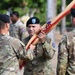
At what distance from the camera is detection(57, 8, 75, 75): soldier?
21.2 feet

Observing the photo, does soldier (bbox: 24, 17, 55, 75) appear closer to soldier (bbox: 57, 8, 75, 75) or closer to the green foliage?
soldier (bbox: 57, 8, 75, 75)

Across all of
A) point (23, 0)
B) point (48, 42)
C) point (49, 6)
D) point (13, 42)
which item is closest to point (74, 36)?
point (48, 42)

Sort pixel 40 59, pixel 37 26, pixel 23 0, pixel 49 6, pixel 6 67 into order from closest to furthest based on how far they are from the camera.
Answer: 1. pixel 6 67
2. pixel 40 59
3. pixel 37 26
4. pixel 49 6
5. pixel 23 0

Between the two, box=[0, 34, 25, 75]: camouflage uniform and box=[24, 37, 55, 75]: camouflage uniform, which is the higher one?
box=[0, 34, 25, 75]: camouflage uniform

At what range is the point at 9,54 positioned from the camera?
5.89 metres

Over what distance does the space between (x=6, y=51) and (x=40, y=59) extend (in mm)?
Result: 1286

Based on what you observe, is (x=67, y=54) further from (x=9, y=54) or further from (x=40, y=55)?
(x=9, y=54)

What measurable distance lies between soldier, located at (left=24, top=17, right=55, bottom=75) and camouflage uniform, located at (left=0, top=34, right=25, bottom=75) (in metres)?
0.65

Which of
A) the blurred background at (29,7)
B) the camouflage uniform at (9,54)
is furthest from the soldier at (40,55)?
the blurred background at (29,7)

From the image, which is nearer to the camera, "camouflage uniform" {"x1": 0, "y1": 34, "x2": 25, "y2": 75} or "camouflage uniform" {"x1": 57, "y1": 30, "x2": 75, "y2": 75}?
"camouflage uniform" {"x1": 0, "y1": 34, "x2": 25, "y2": 75}

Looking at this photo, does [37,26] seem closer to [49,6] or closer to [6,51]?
[6,51]

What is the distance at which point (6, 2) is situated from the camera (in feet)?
158

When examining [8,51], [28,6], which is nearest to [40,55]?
[8,51]

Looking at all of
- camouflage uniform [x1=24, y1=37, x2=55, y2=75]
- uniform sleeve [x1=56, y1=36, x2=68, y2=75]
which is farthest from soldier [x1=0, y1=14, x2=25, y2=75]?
camouflage uniform [x1=24, y1=37, x2=55, y2=75]
